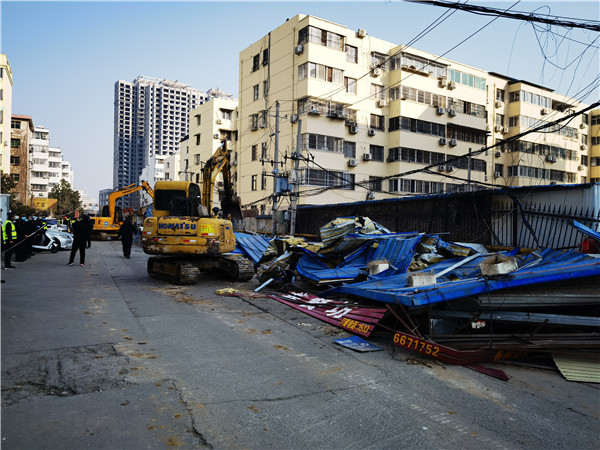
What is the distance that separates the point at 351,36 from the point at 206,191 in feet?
85.5

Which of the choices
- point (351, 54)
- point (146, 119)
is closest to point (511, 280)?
point (351, 54)

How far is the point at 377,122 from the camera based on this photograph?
3641 cm

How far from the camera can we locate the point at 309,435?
139 inches

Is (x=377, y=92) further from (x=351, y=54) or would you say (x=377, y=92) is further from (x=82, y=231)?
(x=82, y=231)

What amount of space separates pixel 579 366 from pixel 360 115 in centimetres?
3184

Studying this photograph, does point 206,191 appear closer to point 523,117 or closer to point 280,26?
point 280,26

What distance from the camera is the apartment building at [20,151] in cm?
6222

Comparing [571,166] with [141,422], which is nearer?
[141,422]

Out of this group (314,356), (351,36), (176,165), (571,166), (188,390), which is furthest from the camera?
(176,165)

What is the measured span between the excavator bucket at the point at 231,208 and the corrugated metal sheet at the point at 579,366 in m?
9.93

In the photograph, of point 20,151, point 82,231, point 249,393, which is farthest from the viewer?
point 20,151

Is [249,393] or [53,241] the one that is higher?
[53,241]

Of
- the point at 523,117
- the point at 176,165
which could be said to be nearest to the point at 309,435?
the point at 523,117

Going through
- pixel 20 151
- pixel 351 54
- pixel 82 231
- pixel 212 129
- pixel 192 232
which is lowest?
pixel 82 231
